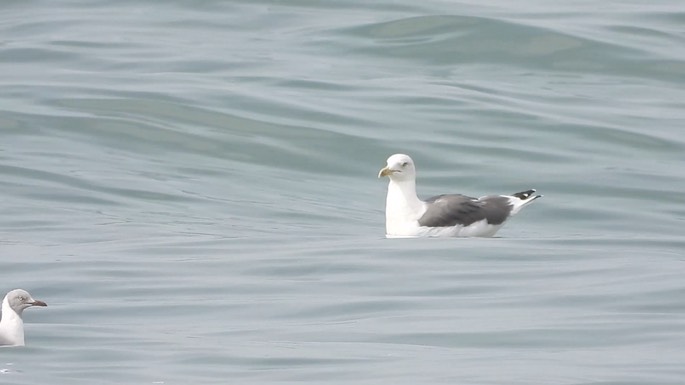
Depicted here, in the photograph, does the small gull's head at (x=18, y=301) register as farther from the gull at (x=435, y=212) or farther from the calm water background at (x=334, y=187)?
the gull at (x=435, y=212)

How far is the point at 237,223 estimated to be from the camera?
689 inches

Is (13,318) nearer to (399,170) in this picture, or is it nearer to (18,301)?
(18,301)

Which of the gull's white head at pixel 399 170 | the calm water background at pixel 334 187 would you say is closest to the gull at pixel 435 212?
the gull's white head at pixel 399 170

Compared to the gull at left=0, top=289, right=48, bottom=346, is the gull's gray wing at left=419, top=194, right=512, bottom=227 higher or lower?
higher

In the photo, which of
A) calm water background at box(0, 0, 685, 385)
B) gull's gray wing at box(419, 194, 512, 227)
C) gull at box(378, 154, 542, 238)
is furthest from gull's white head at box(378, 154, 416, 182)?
calm water background at box(0, 0, 685, 385)

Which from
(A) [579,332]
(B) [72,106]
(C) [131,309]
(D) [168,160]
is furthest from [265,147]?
(A) [579,332]

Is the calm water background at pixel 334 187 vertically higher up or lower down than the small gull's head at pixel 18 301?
higher up

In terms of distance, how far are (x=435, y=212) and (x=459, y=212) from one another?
22 centimetres

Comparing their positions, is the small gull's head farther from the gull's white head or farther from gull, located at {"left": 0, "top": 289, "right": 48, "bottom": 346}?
the gull's white head

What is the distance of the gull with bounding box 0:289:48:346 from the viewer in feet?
31.3

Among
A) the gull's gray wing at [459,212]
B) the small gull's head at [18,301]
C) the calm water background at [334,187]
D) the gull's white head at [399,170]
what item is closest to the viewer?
the calm water background at [334,187]

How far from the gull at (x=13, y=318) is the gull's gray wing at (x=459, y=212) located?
517 centimetres

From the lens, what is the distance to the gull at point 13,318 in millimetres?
9531

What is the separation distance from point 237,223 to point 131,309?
21.2 feet
